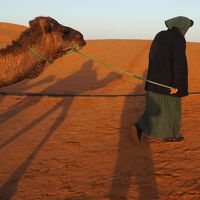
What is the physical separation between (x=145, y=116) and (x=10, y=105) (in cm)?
554

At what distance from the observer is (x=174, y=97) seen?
22.0 ft

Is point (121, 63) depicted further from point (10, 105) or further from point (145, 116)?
point (145, 116)

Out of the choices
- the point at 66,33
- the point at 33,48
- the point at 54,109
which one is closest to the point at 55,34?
the point at 66,33

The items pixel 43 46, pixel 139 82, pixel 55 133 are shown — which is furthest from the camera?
pixel 139 82

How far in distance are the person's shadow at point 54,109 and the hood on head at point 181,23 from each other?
317 cm

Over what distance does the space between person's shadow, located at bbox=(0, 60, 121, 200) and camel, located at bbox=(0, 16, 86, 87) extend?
4.44 ft

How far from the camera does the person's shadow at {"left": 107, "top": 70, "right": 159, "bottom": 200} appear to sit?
4.70 metres

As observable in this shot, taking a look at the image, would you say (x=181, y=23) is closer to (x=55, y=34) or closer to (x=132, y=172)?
(x=55, y=34)

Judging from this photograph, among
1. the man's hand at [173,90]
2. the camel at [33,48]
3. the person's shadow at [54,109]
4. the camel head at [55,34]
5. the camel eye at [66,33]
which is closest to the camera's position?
the person's shadow at [54,109]

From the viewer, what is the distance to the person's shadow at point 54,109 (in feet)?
16.9

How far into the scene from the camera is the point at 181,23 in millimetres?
6570

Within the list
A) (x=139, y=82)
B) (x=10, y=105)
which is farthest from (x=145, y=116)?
(x=139, y=82)

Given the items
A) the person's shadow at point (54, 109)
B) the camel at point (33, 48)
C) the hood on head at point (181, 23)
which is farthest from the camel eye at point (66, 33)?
the person's shadow at point (54, 109)

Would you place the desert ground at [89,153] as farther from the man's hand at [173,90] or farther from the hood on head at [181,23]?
the hood on head at [181,23]
